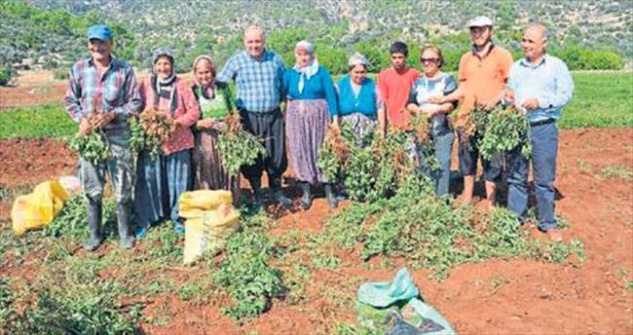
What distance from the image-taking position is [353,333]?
15.1 feet

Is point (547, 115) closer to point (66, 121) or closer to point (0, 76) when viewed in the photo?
point (66, 121)

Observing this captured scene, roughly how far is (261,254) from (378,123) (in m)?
1.99

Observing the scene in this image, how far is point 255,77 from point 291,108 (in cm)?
49

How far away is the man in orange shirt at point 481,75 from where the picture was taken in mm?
5980

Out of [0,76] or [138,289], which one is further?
[0,76]

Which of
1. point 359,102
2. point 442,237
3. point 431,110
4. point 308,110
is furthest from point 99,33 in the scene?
point 442,237

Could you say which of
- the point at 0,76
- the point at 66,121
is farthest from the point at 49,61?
the point at 66,121

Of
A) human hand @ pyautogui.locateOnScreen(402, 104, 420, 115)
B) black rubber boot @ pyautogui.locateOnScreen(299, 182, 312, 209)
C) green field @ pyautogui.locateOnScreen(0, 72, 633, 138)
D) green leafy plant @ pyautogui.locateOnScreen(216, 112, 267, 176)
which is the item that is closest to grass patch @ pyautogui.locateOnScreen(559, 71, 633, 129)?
green field @ pyautogui.locateOnScreen(0, 72, 633, 138)

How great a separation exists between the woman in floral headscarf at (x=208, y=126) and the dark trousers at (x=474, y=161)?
2.21 meters

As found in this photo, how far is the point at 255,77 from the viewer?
633cm

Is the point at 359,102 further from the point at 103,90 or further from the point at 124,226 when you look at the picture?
the point at 124,226

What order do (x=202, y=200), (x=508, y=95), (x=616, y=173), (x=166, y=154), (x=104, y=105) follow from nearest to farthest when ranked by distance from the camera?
(x=104, y=105) < (x=202, y=200) < (x=508, y=95) < (x=166, y=154) < (x=616, y=173)

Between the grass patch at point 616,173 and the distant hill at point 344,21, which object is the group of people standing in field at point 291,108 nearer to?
the grass patch at point 616,173

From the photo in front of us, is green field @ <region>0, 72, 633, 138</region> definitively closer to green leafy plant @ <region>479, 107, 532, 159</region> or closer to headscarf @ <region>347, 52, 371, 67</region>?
green leafy plant @ <region>479, 107, 532, 159</region>
